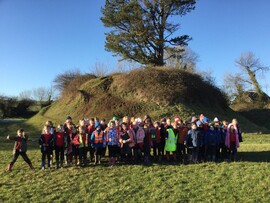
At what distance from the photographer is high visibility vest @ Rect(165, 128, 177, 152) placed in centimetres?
1191

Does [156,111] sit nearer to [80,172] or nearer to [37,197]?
[80,172]

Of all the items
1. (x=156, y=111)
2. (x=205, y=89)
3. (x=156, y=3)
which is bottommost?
(x=156, y=111)

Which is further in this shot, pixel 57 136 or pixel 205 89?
pixel 205 89

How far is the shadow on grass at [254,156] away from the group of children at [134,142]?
63cm

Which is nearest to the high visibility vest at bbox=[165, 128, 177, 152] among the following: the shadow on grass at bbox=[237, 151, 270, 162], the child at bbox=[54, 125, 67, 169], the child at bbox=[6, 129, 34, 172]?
the shadow on grass at bbox=[237, 151, 270, 162]

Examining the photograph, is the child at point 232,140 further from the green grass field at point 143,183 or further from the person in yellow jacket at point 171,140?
the person in yellow jacket at point 171,140

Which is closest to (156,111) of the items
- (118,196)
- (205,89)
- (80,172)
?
(205,89)

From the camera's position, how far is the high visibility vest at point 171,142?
39.1 ft

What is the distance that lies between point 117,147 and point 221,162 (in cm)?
400

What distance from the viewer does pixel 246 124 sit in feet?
93.5

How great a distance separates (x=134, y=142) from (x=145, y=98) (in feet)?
58.1

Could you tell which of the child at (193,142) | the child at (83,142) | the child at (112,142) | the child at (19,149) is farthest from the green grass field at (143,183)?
the child at (193,142)

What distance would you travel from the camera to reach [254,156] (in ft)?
42.3

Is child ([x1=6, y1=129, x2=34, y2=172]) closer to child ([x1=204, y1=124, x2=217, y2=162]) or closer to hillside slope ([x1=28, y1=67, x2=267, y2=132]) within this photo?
child ([x1=204, y1=124, x2=217, y2=162])
